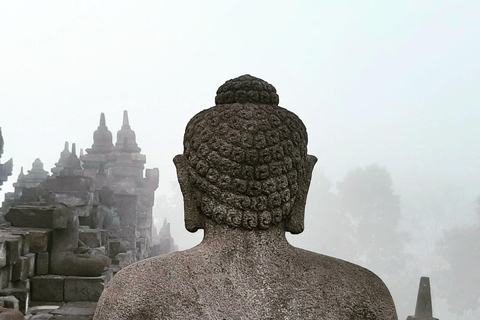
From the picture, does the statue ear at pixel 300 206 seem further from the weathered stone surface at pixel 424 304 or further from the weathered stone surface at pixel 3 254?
the weathered stone surface at pixel 424 304

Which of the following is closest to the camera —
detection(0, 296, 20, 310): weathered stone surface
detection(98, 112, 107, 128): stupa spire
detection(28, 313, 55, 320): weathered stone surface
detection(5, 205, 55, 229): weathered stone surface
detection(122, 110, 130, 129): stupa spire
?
detection(0, 296, 20, 310): weathered stone surface

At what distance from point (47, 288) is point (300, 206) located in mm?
7225

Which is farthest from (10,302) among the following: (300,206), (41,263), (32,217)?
(300,206)

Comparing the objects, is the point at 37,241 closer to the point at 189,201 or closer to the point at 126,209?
the point at 189,201

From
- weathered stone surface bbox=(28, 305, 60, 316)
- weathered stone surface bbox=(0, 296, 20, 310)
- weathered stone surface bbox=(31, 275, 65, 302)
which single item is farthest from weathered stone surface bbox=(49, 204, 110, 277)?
weathered stone surface bbox=(0, 296, 20, 310)

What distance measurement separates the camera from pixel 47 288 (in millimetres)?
8500

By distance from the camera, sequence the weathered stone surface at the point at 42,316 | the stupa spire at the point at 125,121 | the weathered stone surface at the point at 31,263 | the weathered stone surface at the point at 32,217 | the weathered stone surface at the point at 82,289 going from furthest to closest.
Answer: the stupa spire at the point at 125,121, the weathered stone surface at the point at 32,217, the weathered stone surface at the point at 82,289, the weathered stone surface at the point at 31,263, the weathered stone surface at the point at 42,316

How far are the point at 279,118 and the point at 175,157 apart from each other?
1.38ft

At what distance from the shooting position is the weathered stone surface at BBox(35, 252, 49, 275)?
28.6 feet

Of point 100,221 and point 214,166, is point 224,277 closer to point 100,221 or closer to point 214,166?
point 214,166

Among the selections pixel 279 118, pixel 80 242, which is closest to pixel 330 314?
pixel 279 118

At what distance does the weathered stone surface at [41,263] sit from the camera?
8.70m

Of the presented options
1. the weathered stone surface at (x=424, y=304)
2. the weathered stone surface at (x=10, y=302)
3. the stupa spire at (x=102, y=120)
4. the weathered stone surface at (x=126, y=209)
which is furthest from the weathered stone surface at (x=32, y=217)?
the stupa spire at (x=102, y=120)

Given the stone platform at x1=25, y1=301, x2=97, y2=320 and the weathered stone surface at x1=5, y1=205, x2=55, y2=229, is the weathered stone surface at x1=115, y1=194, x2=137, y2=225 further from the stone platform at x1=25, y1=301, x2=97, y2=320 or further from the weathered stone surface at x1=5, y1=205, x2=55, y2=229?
the stone platform at x1=25, y1=301, x2=97, y2=320
